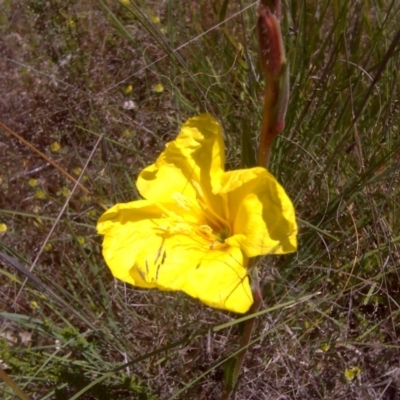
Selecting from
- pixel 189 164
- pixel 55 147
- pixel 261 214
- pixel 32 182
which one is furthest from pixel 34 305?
pixel 261 214

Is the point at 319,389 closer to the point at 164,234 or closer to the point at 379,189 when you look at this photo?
the point at 379,189

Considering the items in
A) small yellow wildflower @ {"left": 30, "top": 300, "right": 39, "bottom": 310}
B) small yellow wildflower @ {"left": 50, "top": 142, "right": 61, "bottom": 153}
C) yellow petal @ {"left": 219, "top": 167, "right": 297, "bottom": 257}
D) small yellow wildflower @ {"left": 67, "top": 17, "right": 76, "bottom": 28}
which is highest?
yellow petal @ {"left": 219, "top": 167, "right": 297, "bottom": 257}

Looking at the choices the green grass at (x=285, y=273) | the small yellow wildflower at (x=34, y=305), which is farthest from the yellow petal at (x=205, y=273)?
the small yellow wildflower at (x=34, y=305)

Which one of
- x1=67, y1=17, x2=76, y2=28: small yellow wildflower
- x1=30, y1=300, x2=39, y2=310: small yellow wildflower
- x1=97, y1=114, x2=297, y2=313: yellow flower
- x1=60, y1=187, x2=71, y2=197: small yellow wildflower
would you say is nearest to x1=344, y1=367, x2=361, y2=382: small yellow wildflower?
x1=97, y1=114, x2=297, y2=313: yellow flower

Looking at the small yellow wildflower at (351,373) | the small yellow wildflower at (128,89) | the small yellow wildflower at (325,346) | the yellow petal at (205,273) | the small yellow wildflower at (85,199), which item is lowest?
the small yellow wildflower at (351,373)

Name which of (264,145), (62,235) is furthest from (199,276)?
(62,235)

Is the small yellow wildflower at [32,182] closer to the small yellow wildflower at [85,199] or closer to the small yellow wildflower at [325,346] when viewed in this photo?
the small yellow wildflower at [85,199]

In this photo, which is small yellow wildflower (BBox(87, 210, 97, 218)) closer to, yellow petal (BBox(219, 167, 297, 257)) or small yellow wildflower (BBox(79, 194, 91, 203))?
small yellow wildflower (BBox(79, 194, 91, 203))

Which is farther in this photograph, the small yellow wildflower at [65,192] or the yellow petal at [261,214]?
the small yellow wildflower at [65,192]
